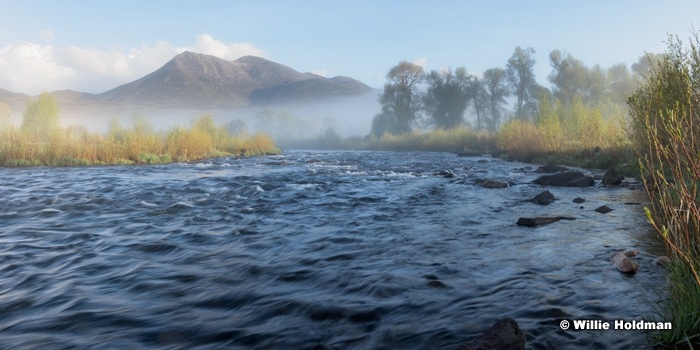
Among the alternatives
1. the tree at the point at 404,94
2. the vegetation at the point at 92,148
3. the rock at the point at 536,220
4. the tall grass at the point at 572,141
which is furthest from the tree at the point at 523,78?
the rock at the point at 536,220

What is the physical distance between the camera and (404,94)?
81312 millimetres

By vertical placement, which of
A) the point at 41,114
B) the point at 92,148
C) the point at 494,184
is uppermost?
the point at 41,114

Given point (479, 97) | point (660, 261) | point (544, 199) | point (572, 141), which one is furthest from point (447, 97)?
point (660, 261)

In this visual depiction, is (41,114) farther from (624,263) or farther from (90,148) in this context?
(624,263)

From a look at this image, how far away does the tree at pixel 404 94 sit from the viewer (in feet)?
260

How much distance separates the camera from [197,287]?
6336 millimetres

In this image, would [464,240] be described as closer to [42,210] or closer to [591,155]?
[42,210]

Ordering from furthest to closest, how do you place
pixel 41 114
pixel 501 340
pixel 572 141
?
pixel 41 114 → pixel 572 141 → pixel 501 340

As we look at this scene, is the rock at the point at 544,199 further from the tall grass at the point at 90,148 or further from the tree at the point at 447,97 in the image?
the tree at the point at 447,97

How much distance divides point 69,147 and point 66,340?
29599 mm

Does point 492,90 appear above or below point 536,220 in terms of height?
above

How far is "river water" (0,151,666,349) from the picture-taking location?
4.77m

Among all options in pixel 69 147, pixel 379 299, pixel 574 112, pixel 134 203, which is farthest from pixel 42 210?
pixel 574 112

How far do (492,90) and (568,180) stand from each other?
68.2m
